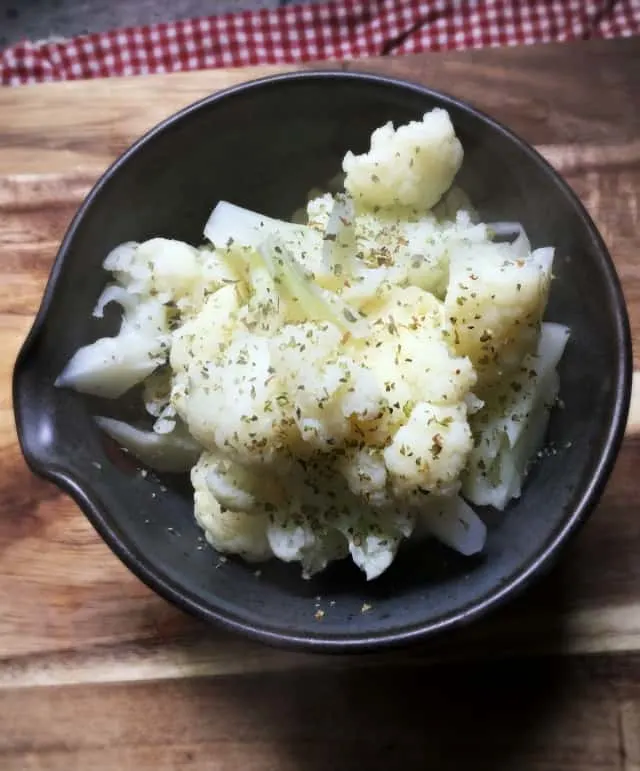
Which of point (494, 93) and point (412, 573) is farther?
point (494, 93)

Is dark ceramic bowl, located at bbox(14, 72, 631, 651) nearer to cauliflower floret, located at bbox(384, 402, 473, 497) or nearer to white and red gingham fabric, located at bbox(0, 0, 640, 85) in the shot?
cauliflower floret, located at bbox(384, 402, 473, 497)

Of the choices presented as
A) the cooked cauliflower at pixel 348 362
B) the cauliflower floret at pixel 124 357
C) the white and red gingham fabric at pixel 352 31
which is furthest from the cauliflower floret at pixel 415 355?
the white and red gingham fabric at pixel 352 31

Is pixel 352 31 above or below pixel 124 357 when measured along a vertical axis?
above

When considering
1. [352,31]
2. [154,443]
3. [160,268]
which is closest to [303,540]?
[154,443]

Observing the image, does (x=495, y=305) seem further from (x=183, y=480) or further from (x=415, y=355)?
(x=183, y=480)

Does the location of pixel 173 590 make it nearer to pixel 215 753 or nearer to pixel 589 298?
pixel 215 753

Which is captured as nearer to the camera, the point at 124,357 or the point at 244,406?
the point at 244,406

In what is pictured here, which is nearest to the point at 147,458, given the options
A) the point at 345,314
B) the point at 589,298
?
the point at 345,314

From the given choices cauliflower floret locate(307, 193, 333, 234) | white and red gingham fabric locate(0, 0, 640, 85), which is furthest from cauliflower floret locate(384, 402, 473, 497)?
white and red gingham fabric locate(0, 0, 640, 85)
